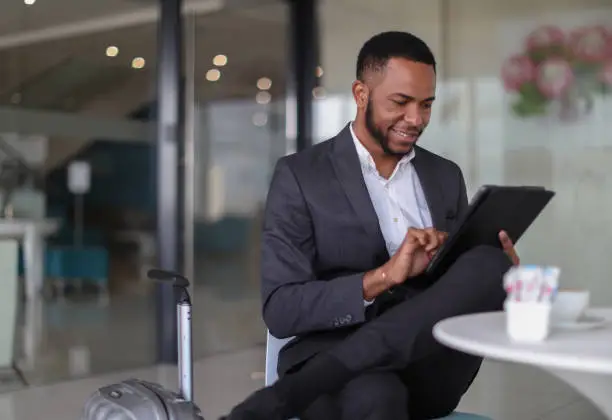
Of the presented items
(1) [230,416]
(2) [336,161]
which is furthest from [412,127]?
(1) [230,416]

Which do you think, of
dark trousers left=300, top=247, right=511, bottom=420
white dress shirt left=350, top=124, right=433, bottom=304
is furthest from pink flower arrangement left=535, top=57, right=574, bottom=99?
dark trousers left=300, top=247, right=511, bottom=420

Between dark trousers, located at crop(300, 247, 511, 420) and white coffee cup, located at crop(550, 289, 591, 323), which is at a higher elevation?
white coffee cup, located at crop(550, 289, 591, 323)

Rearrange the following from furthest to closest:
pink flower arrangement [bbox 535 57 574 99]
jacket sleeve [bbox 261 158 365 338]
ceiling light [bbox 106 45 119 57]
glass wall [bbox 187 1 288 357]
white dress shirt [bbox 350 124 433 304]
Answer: pink flower arrangement [bbox 535 57 574 99]
glass wall [bbox 187 1 288 357]
ceiling light [bbox 106 45 119 57]
white dress shirt [bbox 350 124 433 304]
jacket sleeve [bbox 261 158 365 338]

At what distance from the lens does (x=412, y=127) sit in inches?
78.4

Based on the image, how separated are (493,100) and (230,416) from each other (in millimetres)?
4785

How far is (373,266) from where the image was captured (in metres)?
2.00

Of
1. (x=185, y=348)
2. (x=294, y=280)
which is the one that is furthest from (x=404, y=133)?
(x=185, y=348)

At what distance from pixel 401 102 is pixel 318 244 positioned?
14.6 inches

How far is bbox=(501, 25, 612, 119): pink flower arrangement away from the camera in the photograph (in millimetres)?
5648

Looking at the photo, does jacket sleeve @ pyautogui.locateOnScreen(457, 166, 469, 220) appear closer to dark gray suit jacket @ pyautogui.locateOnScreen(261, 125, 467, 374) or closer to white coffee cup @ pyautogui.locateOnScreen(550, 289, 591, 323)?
dark gray suit jacket @ pyautogui.locateOnScreen(261, 125, 467, 374)

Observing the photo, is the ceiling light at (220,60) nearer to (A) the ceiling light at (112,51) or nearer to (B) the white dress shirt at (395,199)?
(A) the ceiling light at (112,51)

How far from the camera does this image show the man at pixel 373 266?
159cm

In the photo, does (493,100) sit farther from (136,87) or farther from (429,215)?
(429,215)

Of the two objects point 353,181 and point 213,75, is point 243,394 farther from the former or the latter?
point 213,75
